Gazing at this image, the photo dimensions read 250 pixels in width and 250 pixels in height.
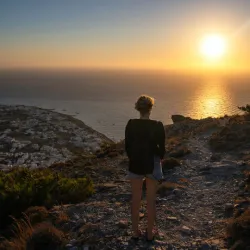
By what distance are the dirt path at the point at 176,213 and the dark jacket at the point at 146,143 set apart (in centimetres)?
154

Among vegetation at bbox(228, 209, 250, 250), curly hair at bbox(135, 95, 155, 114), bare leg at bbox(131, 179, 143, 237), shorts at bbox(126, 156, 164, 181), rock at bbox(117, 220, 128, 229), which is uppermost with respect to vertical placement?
curly hair at bbox(135, 95, 155, 114)

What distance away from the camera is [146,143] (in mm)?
6047

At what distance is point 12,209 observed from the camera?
9.45 m

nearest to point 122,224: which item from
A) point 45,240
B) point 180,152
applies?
point 45,240

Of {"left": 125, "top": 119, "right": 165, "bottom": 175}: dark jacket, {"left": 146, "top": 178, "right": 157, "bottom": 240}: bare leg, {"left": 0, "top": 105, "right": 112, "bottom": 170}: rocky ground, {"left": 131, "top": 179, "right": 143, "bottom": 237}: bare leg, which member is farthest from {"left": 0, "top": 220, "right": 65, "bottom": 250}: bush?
{"left": 0, "top": 105, "right": 112, "bottom": 170}: rocky ground

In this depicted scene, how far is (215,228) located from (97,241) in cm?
260

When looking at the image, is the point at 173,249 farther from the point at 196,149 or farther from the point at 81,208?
the point at 196,149

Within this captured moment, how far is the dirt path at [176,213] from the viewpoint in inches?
261

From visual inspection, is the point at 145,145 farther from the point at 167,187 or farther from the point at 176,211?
the point at 167,187

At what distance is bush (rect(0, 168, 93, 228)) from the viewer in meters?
9.45

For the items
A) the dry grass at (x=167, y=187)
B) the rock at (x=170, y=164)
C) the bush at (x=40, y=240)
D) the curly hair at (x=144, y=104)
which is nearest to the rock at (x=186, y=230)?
the bush at (x=40, y=240)

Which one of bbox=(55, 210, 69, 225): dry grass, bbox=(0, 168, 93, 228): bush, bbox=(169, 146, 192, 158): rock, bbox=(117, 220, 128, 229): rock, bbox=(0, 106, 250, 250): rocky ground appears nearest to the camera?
bbox=(0, 106, 250, 250): rocky ground

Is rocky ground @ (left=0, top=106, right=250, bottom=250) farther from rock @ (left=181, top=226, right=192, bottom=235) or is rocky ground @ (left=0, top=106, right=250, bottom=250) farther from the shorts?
the shorts

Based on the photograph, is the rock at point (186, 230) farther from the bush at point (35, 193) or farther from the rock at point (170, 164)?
the rock at point (170, 164)
